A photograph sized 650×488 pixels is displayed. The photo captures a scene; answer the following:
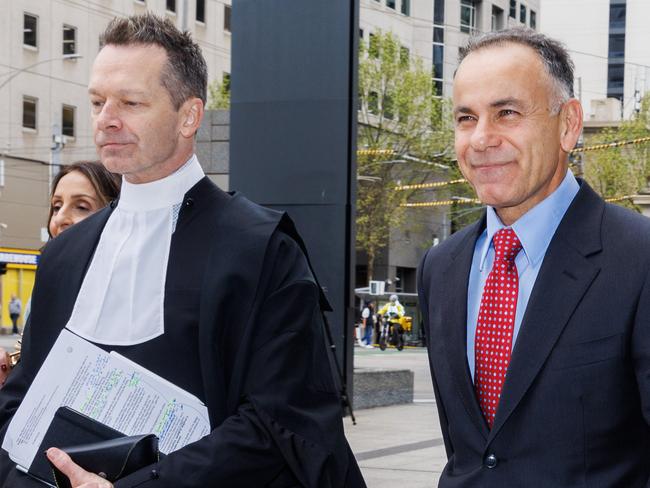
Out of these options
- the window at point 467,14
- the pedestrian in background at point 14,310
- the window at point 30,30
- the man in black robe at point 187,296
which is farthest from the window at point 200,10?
the man in black robe at point 187,296

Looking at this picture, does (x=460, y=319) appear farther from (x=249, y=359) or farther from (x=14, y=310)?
(x=14, y=310)

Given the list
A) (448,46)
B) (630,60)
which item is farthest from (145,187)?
(630,60)

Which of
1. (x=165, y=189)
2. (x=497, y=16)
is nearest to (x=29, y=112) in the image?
(x=497, y=16)

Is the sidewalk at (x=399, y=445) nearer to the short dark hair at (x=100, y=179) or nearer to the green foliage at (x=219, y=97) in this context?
the short dark hair at (x=100, y=179)

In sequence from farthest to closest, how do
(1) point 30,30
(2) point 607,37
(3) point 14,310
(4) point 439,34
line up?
(2) point 607,37
(4) point 439,34
(1) point 30,30
(3) point 14,310

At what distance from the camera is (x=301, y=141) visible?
12.3 metres

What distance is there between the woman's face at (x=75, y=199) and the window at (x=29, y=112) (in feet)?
140

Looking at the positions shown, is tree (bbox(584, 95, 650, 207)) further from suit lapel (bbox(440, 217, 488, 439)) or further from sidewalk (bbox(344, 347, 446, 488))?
suit lapel (bbox(440, 217, 488, 439))

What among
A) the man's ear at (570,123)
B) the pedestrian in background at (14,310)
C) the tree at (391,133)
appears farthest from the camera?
the tree at (391,133)

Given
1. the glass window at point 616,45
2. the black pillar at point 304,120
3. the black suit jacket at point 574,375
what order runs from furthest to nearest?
the glass window at point 616,45
the black pillar at point 304,120
the black suit jacket at point 574,375

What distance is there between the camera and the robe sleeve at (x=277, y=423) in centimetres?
274

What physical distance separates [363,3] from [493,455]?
57.8 m

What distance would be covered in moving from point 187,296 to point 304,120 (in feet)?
31.5

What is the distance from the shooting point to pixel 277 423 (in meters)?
2.75
